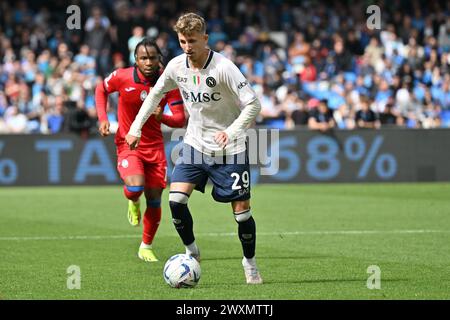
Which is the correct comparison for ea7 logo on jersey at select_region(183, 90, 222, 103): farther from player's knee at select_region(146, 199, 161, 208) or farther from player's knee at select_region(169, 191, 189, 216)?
player's knee at select_region(146, 199, 161, 208)

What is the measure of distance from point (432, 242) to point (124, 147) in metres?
3.79

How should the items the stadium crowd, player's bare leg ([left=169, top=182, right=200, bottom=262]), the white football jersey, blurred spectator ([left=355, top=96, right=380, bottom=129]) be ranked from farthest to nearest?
the stadium crowd → blurred spectator ([left=355, top=96, right=380, bottom=129]) → player's bare leg ([left=169, top=182, right=200, bottom=262]) → the white football jersey

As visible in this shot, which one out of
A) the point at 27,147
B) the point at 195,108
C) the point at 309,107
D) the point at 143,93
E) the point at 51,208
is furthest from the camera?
the point at 309,107

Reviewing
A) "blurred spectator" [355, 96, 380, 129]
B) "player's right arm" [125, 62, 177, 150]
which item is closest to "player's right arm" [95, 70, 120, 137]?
"player's right arm" [125, 62, 177, 150]

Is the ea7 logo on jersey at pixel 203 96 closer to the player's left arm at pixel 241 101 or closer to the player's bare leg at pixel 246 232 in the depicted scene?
the player's left arm at pixel 241 101

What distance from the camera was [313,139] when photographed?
69.2 feet

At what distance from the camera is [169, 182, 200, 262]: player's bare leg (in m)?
8.75

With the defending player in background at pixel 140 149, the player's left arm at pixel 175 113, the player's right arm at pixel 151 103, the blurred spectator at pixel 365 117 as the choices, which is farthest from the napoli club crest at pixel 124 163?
the blurred spectator at pixel 365 117

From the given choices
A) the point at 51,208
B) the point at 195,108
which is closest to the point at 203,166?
the point at 195,108

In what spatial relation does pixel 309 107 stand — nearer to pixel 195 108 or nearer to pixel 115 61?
A: pixel 115 61

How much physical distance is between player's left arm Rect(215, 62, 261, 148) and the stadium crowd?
41.9 feet

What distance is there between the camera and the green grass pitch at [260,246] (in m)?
8.24

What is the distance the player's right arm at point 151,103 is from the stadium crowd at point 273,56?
12.3 meters

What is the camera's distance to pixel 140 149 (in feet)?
35.4
